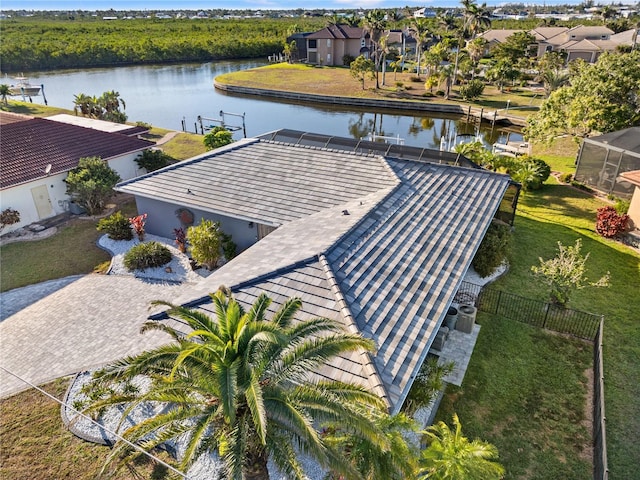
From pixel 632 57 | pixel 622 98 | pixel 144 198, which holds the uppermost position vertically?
pixel 632 57

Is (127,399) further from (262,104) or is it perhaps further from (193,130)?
(262,104)

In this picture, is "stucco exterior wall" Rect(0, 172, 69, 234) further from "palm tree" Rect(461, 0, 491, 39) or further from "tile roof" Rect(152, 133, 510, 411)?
"palm tree" Rect(461, 0, 491, 39)

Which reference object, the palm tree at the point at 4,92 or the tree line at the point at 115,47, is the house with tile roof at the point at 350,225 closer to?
the palm tree at the point at 4,92

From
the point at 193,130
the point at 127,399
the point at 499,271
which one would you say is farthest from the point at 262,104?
the point at 127,399

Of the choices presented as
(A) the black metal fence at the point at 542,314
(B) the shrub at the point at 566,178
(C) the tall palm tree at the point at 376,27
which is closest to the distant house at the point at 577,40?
(C) the tall palm tree at the point at 376,27

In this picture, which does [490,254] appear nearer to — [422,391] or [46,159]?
[422,391]

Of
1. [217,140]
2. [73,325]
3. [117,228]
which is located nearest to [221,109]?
[217,140]

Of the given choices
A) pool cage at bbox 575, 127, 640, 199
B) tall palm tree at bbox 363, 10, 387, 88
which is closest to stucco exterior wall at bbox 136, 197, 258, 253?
pool cage at bbox 575, 127, 640, 199
